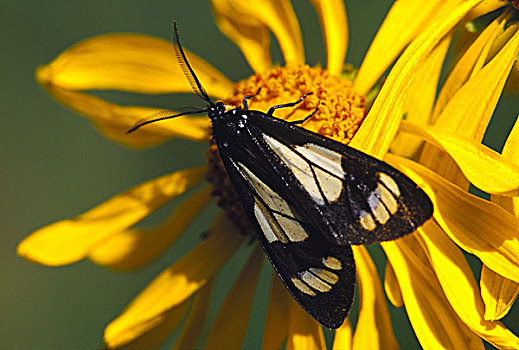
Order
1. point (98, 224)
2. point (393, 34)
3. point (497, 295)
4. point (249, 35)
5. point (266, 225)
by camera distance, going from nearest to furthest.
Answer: point (497, 295), point (266, 225), point (393, 34), point (98, 224), point (249, 35)

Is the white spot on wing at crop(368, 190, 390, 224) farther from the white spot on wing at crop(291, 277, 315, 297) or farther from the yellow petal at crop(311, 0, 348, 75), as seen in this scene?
the yellow petal at crop(311, 0, 348, 75)

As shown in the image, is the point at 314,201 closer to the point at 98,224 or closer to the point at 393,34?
the point at 393,34

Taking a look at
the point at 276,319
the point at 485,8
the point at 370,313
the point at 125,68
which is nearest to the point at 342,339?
the point at 370,313

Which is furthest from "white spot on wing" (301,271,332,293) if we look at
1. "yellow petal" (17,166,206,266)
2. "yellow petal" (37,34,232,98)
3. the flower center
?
"yellow petal" (37,34,232,98)

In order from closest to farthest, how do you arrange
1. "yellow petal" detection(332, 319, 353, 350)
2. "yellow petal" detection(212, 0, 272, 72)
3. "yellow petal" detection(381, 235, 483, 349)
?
1. "yellow petal" detection(381, 235, 483, 349)
2. "yellow petal" detection(332, 319, 353, 350)
3. "yellow petal" detection(212, 0, 272, 72)

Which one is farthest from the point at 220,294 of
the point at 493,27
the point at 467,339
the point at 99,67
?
the point at 493,27

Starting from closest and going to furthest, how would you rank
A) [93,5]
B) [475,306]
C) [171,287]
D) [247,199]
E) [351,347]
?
[475,306] < [247,199] < [351,347] < [171,287] < [93,5]

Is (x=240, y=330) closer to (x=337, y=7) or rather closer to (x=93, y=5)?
(x=337, y=7)
